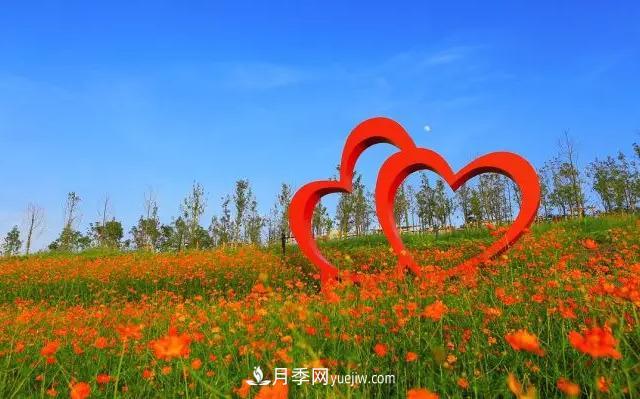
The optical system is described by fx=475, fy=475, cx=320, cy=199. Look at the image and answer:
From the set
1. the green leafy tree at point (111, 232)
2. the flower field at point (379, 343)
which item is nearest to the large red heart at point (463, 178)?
the flower field at point (379, 343)

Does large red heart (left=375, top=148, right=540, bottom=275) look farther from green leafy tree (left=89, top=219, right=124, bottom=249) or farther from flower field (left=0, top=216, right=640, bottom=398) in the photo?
green leafy tree (left=89, top=219, right=124, bottom=249)

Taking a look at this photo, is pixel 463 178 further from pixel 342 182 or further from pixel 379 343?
pixel 379 343

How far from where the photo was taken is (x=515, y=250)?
11977 millimetres

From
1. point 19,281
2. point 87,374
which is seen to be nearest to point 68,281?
point 19,281

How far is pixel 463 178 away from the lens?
986 cm

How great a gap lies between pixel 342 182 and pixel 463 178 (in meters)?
2.76

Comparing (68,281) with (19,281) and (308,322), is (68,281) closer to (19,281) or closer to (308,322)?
(19,281)

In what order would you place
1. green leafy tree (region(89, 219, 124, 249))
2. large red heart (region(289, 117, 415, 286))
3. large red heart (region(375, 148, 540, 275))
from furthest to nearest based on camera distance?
1. green leafy tree (region(89, 219, 124, 249))
2. large red heart (region(289, 117, 415, 286))
3. large red heart (region(375, 148, 540, 275))

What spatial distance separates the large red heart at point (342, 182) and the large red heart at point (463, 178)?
0.43 meters

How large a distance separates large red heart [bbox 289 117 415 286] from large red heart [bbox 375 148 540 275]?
0.43 metres

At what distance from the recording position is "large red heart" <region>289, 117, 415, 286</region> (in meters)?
10.7

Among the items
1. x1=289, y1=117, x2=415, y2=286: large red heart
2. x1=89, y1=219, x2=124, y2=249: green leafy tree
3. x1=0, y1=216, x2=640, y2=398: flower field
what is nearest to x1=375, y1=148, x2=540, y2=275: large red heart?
x1=289, y1=117, x2=415, y2=286: large red heart

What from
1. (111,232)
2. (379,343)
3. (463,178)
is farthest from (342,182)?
(111,232)

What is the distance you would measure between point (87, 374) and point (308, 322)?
6.71ft
